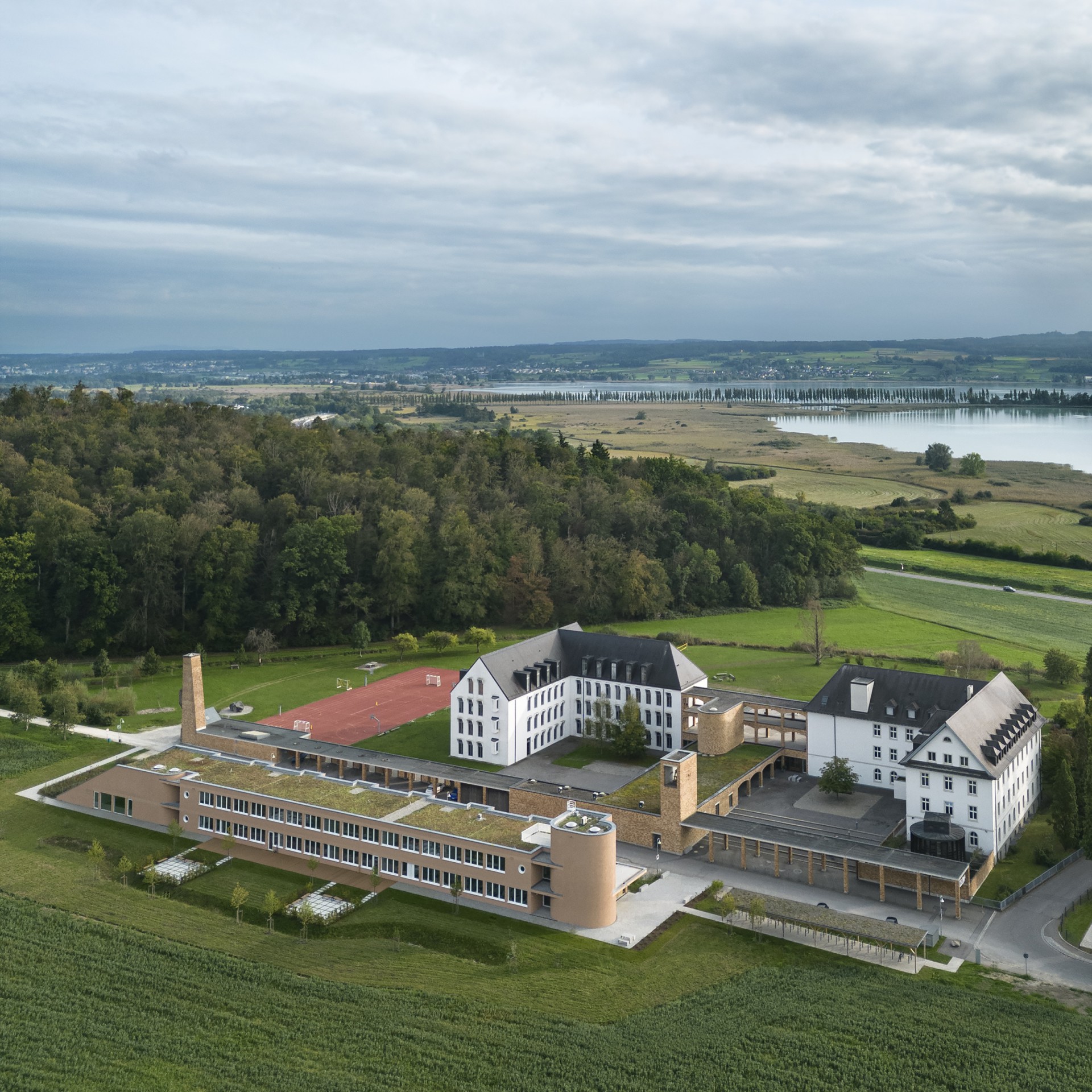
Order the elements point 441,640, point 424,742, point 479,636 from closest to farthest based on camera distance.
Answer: point 424,742
point 479,636
point 441,640

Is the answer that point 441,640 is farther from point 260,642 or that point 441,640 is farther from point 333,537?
point 333,537

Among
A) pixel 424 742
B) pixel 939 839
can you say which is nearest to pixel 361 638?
pixel 424 742

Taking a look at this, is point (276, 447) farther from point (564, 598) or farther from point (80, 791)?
point (80, 791)

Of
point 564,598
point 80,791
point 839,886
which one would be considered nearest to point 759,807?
point 839,886

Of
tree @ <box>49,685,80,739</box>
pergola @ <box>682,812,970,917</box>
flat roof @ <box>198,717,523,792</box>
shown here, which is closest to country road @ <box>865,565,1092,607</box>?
pergola @ <box>682,812,970,917</box>

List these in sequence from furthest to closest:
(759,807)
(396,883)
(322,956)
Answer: (759,807) < (396,883) < (322,956)

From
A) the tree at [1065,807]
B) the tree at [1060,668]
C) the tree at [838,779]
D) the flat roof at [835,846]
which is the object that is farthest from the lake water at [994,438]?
the flat roof at [835,846]
